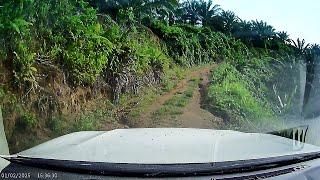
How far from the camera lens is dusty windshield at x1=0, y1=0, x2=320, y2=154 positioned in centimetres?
260

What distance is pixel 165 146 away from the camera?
7.71 ft

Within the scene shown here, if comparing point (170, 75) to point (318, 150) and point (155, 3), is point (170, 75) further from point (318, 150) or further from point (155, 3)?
point (318, 150)

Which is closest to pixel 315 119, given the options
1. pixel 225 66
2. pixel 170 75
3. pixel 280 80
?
pixel 280 80

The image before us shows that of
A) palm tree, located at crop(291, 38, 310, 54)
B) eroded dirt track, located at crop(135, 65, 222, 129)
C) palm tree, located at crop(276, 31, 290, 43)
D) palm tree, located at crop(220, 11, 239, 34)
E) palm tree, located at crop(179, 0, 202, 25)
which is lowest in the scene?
eroded dirt track, located at crop(135, 65, 222, 129)

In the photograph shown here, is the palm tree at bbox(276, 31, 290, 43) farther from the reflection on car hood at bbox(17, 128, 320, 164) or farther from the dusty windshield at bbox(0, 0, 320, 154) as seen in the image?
the reflection on car hood at bbox(17, 128, 320, 164)

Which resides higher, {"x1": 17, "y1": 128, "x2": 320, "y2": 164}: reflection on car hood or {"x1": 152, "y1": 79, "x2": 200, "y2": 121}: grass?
{"x1": 152, "y1": 79, "x2": 200, "y2": 121}: grass

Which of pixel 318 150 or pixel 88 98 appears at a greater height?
pixel 88 98

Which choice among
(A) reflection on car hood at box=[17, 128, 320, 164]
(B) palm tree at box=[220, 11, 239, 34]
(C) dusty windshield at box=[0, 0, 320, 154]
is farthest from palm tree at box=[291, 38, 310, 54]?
(A) reflection on car hood at box=[17, 128, 320, 164]

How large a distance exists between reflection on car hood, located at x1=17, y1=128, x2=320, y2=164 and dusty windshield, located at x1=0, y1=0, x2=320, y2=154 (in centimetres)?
7

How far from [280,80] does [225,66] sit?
0.91 feet

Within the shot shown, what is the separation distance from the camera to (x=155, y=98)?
272 cm

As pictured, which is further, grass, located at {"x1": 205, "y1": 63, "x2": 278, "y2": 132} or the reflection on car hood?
grass, located at {"x1": 205, "y1": 63, "x2": 278, "y2": 132}

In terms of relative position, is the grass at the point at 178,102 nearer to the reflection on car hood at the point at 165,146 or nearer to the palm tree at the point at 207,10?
the reflection on car hood at the point at 165,146

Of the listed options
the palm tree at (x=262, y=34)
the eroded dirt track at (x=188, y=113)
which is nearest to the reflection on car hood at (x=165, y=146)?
the eroded dirt track at (x=188, y=113)
